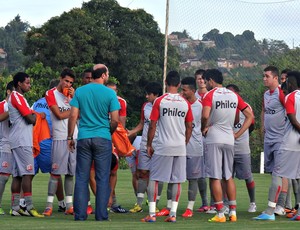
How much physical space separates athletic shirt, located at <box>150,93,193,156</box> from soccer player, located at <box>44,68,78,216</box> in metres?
1.72

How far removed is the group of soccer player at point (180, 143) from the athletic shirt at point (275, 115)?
17mm

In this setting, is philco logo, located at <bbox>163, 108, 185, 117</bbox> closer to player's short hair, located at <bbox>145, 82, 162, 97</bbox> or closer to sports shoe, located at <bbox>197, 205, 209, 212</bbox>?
player's short hair, located at <bbox>145, 82, 162, 97</bbox>

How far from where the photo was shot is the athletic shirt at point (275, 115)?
16.8 meters

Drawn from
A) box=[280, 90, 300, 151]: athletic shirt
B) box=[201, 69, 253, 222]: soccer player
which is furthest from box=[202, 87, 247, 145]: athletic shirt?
box=[280, 90, 300, 151]: athletic shirt

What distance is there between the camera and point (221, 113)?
50.4 feet

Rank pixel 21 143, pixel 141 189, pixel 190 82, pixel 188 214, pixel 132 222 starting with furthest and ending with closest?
pixel 141 189 < pixel 190 82 < pixel 188 214 < pixel 21 143 < pixel 132 222

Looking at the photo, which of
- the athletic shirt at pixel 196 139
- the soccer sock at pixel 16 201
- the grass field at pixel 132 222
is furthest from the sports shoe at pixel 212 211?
the soccer sock at pixel 16 201

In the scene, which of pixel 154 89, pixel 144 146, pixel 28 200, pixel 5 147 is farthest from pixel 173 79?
pixel 5 147

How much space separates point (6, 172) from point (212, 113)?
3.67 metres

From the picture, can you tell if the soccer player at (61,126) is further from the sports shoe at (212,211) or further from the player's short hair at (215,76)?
the sports shoe at (212,211)

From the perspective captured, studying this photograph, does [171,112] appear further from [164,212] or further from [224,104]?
[164,212]

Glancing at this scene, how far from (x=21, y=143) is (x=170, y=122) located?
2.50m

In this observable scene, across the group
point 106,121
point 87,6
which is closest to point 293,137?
point 106,121

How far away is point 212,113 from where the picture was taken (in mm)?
15391
